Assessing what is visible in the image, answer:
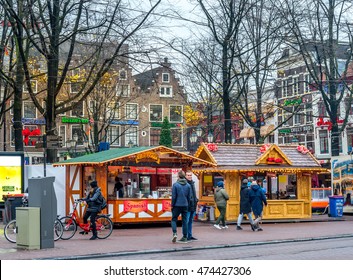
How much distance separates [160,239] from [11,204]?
7197mm

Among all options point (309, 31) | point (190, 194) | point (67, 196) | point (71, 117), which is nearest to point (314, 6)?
point (309, 31)

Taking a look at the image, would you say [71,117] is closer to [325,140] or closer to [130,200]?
[325,140]

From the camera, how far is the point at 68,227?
19.7 m

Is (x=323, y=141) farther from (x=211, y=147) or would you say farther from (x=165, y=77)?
(x=211, y=147)

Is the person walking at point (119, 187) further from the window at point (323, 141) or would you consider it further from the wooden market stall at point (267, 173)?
the window at point (323, 141)

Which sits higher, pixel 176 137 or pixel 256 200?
pixel 176 137

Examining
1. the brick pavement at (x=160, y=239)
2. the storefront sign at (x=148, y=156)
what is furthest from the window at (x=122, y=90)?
the brick pavement at (x=160, y=239)

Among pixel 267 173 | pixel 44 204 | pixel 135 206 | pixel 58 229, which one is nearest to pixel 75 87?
pixel 267 173

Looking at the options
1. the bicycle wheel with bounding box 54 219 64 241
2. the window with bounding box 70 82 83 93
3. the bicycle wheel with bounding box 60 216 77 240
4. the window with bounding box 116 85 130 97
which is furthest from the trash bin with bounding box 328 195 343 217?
the window with bounding box 116 85 130 97

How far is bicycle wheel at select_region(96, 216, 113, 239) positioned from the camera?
1981cm

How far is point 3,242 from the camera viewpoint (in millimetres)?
18328

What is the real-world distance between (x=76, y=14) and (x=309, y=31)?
49.4 ft

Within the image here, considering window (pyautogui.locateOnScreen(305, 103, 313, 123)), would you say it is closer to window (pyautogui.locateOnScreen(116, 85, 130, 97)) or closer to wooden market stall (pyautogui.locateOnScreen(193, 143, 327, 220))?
wooden market stall (pyautogui.locateOnScreen(193, 143, 327, 220))

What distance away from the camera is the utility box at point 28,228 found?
16.5 meters
